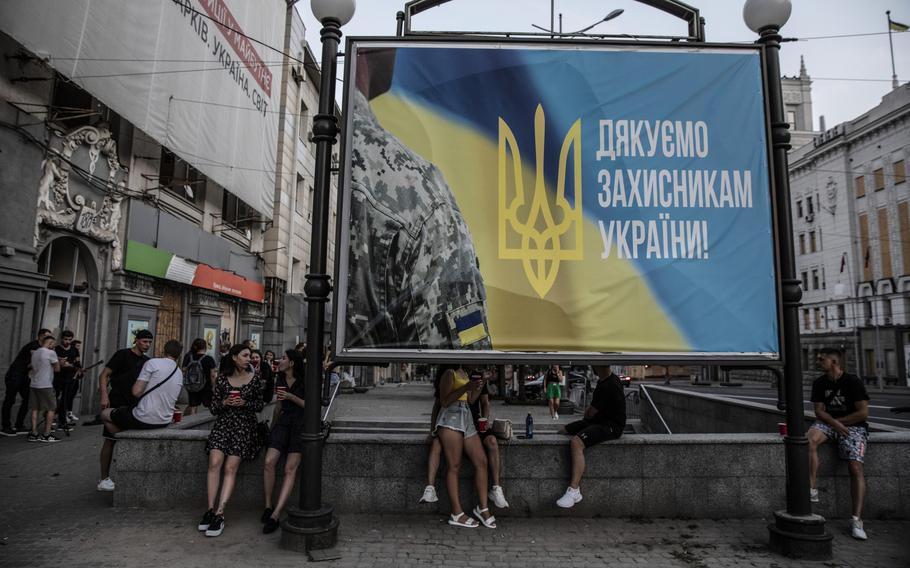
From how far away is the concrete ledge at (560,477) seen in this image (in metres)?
6.13

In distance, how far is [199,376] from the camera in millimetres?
9844

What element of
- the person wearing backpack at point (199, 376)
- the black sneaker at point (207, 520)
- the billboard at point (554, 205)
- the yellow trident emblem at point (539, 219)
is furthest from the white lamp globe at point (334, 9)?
the person wearing backpack at point (199, 376)

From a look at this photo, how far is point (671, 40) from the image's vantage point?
253 inches

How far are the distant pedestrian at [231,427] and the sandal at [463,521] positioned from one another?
226cm

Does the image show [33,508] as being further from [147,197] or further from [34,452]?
[147,197]

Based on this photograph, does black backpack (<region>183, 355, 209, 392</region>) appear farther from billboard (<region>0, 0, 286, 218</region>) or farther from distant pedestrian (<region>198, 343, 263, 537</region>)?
billboard (<region>0, 0, 286, 218</region>)

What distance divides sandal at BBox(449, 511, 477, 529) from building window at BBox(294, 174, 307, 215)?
22.8 metres

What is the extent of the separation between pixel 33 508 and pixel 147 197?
10507 millimetres

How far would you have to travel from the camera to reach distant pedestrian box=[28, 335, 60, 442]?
31.9ft

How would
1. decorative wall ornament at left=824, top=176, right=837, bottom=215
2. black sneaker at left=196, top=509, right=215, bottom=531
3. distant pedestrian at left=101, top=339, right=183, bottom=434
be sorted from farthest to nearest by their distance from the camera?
decorative wall ornament at left=824, top=176, right=837, bottom=215 → distant pedestrian at left=101, top=339, right=183, bottom=434 → black sneaker at left=196, top=509, right=215, bottom=531

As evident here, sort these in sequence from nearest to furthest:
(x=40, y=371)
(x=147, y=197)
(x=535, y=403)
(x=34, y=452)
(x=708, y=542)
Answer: (x=708, y=542), (x=34, y=452), (x=40, y=371), (x=147, y=197), (x=535, y=403)

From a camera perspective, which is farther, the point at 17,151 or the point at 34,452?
the point at 17,151

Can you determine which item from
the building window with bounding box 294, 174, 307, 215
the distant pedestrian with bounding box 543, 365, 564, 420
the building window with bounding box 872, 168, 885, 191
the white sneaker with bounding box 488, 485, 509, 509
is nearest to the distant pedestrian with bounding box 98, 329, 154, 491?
the white sneaker with bounding box 488, 485, 509, 509

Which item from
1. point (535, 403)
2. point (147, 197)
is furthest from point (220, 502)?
point (535, 403)
